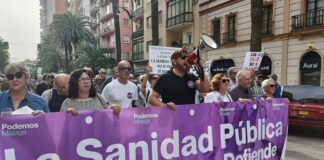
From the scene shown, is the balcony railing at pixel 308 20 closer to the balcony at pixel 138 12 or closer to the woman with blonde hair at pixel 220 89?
the woman with blonde hair at pixel 220 89

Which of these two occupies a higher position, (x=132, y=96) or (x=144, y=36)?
(x=144, y=36)

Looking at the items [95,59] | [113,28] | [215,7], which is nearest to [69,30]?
[95,59]

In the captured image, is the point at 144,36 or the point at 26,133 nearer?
the point at 26,133

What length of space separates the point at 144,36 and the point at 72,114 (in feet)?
131

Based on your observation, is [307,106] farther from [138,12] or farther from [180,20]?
[138,12]

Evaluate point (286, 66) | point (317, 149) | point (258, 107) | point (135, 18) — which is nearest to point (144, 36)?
point (135, 18)

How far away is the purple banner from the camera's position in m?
3.21

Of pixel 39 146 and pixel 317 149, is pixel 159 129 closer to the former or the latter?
pixel 39 146

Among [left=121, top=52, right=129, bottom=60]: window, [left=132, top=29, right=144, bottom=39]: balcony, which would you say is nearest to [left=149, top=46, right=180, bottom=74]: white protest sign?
[left=132, top=29, right=144, bottom=39]: balcony

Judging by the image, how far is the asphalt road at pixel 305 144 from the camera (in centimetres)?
750

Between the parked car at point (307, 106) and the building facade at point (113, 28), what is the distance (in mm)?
47332

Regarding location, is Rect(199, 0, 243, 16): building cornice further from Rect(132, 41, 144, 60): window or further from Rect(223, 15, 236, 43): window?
Rect(132, 41, 144, 60): window

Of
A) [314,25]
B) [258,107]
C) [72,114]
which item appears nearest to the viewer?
[72,114]

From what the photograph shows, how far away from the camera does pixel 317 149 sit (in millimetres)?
8102
